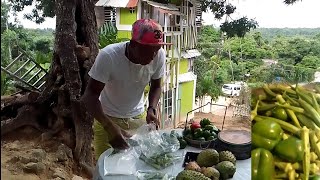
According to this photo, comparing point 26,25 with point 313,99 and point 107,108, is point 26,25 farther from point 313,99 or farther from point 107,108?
point 313,99

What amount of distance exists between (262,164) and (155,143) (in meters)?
0.36

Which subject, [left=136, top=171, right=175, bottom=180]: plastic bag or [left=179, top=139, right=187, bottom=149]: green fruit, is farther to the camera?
[left=179, top=139, right=187, bottom=149]: green fruit

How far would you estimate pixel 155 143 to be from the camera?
3.61 ft

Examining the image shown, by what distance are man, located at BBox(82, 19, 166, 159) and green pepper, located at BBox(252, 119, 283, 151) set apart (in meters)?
0.39

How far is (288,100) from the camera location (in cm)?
87

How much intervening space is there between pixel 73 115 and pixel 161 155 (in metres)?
0.44

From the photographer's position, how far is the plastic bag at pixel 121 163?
1016mm

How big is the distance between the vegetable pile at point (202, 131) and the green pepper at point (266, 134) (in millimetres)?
267

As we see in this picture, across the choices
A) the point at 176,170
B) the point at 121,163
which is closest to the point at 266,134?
the point at 176,170

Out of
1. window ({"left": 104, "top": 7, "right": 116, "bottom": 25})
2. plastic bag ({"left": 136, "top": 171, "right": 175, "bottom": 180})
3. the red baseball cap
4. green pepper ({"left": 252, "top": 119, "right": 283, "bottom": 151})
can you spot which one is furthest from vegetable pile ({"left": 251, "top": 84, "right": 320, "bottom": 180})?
window ({"left": 104, "top": 7, "right": 116, "bottom": 25})

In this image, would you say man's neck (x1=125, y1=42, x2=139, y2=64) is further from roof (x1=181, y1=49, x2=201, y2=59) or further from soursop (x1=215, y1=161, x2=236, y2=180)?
soursop (x1=215, y1=161, x2=236, y2=180)

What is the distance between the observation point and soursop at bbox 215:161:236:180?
3.15 feet

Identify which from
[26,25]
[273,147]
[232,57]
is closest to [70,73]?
[26,25]

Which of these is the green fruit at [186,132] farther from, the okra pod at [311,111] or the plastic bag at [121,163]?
the okra pod at [311,111]
